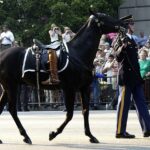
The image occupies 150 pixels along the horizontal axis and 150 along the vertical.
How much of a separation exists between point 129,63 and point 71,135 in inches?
77.2

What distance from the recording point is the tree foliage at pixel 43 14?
33781 millimetres

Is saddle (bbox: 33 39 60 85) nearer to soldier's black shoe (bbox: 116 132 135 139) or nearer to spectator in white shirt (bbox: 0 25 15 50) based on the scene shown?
soldier's black shoe (bbox: 116 132 135 139)

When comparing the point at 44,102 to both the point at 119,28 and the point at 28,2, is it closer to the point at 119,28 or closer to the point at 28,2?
the point at 119,28

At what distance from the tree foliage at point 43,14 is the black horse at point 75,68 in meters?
21.3

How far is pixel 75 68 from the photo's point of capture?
38.0 feet

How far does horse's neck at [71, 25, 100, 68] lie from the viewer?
11750 mm

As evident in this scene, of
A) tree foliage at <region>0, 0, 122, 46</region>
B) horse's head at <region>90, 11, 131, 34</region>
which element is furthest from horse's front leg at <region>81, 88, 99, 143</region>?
tree foliage at <region>0, 0, 122, 46</region>

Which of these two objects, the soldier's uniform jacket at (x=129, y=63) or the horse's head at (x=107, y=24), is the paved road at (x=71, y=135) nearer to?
the soldier's uniform jacket at (x=129, y=63)

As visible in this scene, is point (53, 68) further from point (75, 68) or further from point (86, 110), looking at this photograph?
point (86, 110)

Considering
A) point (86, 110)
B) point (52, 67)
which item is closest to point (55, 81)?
point (52, 67)

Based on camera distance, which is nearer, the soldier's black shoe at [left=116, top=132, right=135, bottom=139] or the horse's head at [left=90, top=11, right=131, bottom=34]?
the horse's head at [left=90, top=11, right=131, bottom=34]

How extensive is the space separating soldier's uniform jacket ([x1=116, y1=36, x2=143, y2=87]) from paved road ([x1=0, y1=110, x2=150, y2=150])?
43.1 inches

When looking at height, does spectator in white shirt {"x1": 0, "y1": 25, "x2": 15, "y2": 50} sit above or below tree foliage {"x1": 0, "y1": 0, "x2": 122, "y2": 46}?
below

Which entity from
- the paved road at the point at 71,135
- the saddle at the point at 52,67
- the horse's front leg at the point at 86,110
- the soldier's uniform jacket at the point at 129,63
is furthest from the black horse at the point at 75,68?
the soldier's uniform jacket at the point at 129,63
